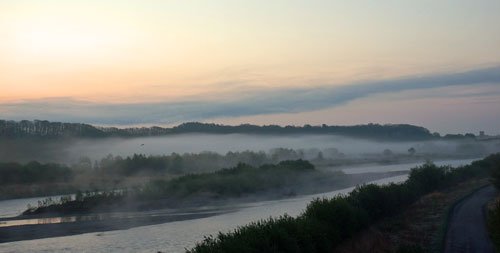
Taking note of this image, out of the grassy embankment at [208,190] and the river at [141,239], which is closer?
the river at [141,239]

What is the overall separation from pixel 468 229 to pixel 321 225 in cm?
903

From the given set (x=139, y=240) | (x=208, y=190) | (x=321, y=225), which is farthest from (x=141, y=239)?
(x=208, y=190)

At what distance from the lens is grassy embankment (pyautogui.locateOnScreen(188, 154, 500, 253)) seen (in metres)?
18.9

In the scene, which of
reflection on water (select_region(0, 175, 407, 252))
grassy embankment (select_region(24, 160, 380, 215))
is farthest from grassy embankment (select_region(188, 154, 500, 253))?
grassy embankment (select_region(24, 160, 380, 215))

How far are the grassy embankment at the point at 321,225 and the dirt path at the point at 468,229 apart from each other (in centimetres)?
Result: 350

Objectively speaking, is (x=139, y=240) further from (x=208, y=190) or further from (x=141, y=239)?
(x=208, y=190)

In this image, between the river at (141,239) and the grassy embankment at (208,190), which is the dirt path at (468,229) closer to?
the river at (141,239)

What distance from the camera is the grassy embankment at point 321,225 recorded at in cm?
1889

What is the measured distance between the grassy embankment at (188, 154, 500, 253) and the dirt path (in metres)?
3.50

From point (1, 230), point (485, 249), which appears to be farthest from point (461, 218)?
point (1, 230)

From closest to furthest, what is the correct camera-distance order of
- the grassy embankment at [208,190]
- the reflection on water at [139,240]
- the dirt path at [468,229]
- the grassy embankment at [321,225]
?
the grassy embankment at [321,225]
the dirt path at [468,229]
the reflection on water at [139,240]
the grassy embankment at [208,190]

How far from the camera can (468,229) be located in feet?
92.9

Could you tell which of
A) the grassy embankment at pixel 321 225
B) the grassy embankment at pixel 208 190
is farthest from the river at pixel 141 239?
the grassy embankment at pixel 208 190

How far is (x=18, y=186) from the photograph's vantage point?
8469 centimetres
